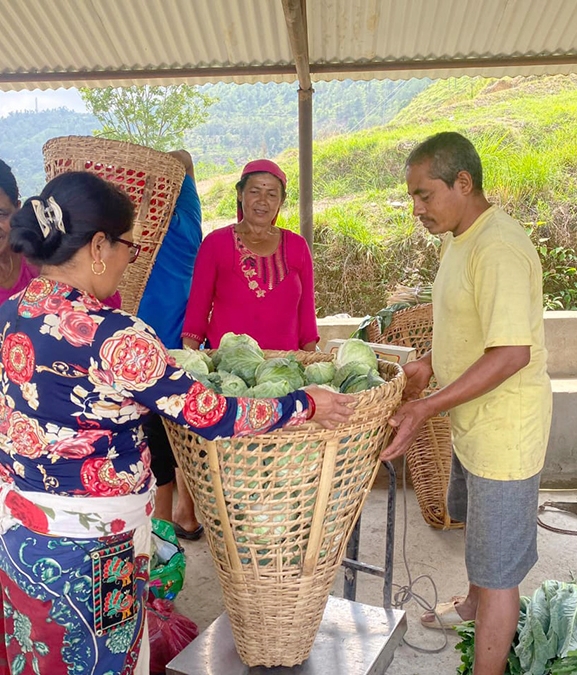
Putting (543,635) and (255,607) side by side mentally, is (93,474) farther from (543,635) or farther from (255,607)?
(543,635)

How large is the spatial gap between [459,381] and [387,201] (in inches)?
259

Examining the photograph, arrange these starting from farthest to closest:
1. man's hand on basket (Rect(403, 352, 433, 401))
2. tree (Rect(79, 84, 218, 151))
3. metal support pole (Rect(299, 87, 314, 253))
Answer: tree (Rect(79, 84, 218, 151)) < metal support pole (Rect(299, 87, 314, 253)) < man's hand on basket (Rect(403, 352, 433, 401))

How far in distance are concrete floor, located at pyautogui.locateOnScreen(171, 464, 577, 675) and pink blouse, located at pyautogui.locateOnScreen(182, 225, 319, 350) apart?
1114 mm

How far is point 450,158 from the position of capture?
75.6 inches

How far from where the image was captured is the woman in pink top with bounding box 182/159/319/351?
2.85 metres

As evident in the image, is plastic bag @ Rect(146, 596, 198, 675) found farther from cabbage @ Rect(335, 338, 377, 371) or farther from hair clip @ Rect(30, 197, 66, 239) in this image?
hair clip @ Rect(30, 197, 66, 239)

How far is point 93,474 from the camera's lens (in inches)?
57.0

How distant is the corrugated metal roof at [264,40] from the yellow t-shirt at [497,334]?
2129 millimetres

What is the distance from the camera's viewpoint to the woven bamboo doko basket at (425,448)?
10.8ft

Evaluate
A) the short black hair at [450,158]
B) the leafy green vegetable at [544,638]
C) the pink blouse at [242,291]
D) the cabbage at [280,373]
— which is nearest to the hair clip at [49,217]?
the cabbage at [280,373]

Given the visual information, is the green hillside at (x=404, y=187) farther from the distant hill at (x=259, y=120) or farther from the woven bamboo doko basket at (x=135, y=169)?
the woven bamboo doko basket at (x=135, y=169)

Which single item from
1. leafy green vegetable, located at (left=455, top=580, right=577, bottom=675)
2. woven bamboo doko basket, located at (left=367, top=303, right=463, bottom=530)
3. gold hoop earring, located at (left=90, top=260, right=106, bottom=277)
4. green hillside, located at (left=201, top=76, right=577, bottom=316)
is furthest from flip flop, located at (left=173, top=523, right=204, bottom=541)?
green hillside, located at (left=201, top=76, right=577, bottom=316)

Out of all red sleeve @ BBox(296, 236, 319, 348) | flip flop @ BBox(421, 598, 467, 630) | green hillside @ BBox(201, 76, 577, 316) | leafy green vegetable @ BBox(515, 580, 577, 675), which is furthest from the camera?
green hillside @ BBox(201, 76, 577, 316)

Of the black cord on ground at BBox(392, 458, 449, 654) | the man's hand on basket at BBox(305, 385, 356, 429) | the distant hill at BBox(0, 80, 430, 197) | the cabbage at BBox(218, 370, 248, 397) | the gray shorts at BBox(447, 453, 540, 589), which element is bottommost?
the black cord on ground at BBox(392, 458, 449, 654)
